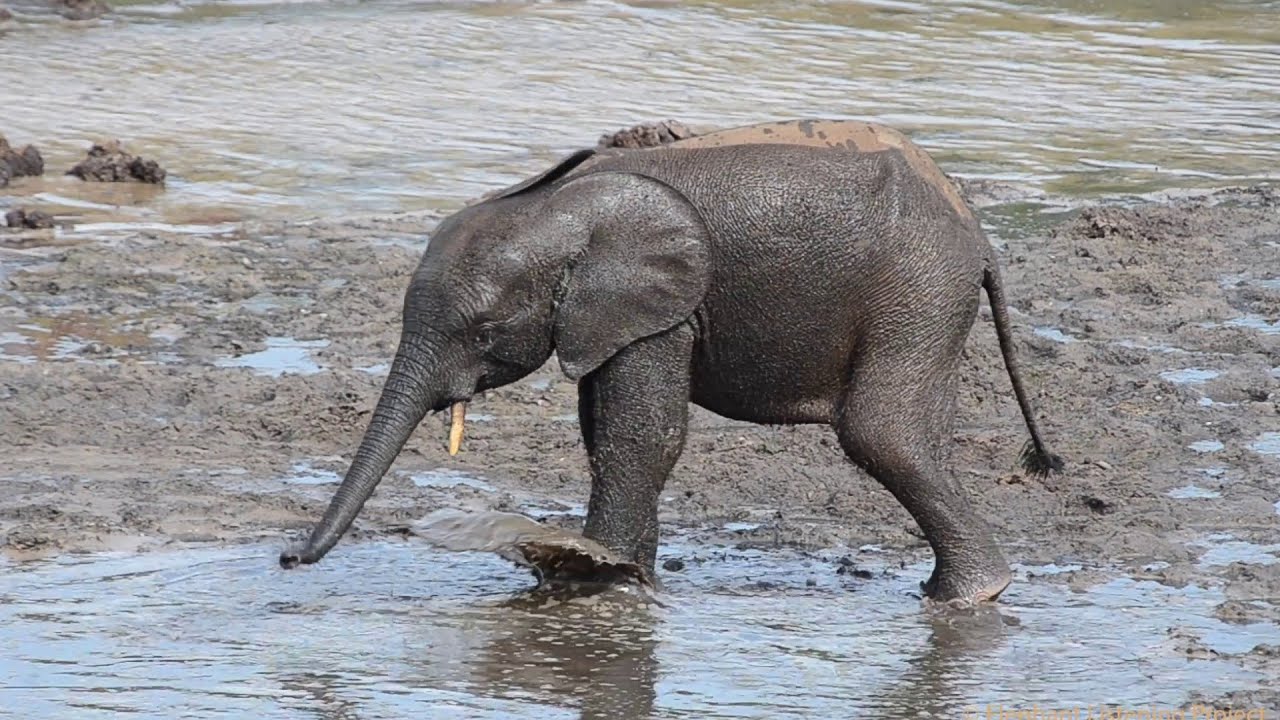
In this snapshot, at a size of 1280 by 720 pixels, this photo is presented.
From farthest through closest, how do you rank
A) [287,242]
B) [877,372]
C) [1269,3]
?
[1269,3]
[287,242]
[877,372]

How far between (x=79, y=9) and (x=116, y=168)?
819 centimetres

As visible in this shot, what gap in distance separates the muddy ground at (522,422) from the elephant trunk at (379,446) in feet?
4.59

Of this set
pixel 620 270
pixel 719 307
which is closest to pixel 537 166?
pixel 719 307

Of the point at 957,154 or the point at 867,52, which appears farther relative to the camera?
the point at 867,52

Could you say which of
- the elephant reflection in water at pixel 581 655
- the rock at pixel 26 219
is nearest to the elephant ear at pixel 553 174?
the elephant reflection in water at pixel 581 655

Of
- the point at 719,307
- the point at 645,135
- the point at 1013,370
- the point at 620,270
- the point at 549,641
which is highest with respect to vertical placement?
the point at 620,270

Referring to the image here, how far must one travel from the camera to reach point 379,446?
23.0 ft

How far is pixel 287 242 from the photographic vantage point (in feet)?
42.7

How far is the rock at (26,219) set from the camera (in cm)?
1295

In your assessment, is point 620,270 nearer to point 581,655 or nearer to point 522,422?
point 581,655

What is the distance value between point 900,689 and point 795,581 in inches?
47.7

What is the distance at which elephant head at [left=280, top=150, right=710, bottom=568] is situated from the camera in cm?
709

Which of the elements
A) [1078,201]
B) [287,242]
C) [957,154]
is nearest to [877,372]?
[287,242]

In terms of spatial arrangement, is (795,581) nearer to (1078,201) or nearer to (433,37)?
(1078,201)
